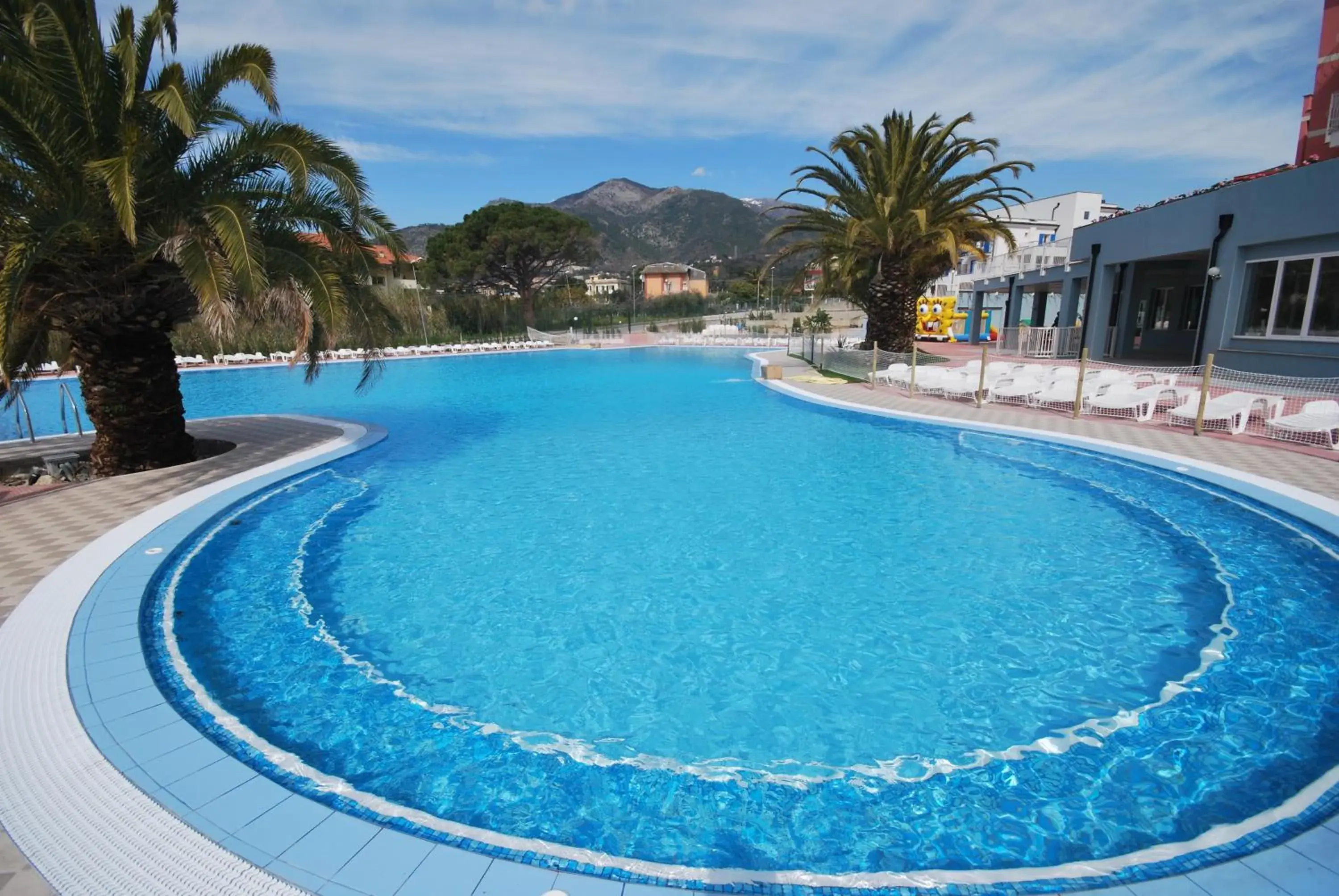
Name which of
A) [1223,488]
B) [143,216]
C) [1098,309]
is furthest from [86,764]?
[1098,309]

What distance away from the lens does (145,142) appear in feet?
24.0

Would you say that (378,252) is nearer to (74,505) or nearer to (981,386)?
(74,505)

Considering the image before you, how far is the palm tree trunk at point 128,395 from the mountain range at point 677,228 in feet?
→ 481

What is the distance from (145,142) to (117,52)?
96cm

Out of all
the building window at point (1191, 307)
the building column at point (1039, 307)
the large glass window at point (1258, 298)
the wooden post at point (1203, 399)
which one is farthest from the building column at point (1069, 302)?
the wooden post at point (1203, 399)

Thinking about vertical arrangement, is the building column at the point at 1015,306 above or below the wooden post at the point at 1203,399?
above

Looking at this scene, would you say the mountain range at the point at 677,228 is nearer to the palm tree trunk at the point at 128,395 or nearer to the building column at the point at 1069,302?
the building column at the point at 1069,302

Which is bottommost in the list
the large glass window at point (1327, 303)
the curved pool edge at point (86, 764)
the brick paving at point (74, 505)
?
the curved pool edge at point (86, 764)

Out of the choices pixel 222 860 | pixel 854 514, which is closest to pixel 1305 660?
pixel 854 514

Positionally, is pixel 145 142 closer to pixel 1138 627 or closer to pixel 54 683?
pixel 54 683

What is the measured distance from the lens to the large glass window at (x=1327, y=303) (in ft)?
38.5

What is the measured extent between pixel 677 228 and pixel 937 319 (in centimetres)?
15591

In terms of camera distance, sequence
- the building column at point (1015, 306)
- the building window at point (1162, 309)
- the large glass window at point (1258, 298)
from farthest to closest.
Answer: the building column at point (1015, 306) → the building window at point (1162, 309) → the large glass window at point (1258, 298)

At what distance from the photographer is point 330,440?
11.0 m
